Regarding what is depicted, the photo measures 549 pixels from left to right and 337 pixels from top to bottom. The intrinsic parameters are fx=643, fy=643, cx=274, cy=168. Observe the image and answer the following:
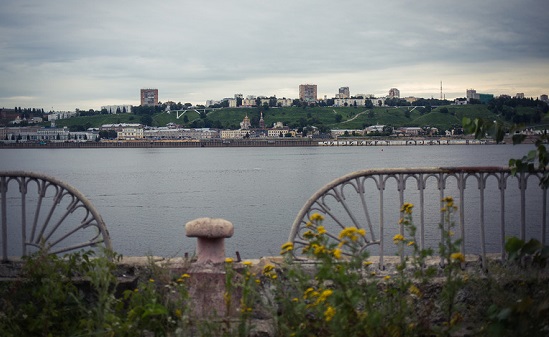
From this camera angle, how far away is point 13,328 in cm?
610

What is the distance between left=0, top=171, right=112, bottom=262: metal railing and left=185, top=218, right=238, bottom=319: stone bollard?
112 cm

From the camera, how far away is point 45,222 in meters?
8.91

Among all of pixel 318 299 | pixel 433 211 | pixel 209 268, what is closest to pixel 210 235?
pixel 209 268

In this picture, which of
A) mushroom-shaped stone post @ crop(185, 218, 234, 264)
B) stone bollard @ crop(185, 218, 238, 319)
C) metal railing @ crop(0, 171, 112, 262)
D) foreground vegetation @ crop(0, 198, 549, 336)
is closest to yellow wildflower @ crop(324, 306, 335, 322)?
foreground vegetation @ crop(0, 198, 549, 336)

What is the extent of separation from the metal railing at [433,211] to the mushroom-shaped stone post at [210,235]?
93cm

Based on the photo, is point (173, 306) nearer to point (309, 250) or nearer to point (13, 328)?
point (13, 328)

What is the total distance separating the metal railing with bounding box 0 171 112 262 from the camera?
8.31 metres

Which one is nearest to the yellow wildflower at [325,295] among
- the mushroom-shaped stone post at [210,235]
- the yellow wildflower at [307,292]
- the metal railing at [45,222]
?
the yellow wildflower at [307,292]

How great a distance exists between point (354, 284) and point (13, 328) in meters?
3.33

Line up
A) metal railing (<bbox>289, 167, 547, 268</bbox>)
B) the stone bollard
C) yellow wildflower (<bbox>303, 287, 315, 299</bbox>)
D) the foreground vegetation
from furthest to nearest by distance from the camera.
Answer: metal railing (<bbox>289, 167, 547, 268</bbox>) < the stone bollard < yellow wildflower (<bbox>303, 287, 315, 299</bbox>) < the foreground vegetation

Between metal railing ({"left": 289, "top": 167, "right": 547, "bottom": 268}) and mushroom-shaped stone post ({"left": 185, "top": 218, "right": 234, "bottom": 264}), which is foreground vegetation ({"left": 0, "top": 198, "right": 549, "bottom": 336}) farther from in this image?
metal railing ({"left": 289, "top": 167, "right": 547, "bottom": 268})

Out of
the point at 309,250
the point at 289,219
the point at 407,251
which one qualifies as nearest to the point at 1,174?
the point at 309,250

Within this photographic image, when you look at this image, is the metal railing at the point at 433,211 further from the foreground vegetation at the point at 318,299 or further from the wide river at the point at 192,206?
the wide river at the point at 192,206

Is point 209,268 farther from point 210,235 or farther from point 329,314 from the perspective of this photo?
point 329,314
